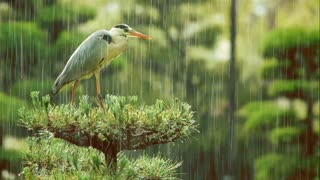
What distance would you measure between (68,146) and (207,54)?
593 cm

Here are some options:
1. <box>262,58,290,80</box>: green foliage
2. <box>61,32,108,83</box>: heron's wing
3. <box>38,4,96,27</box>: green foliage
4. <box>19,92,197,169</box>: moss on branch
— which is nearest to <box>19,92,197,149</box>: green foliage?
<box>19,92,197,169</box>: moss on branch

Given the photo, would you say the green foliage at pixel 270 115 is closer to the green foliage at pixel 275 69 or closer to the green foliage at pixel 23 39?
the green foliage at pixel 275 69

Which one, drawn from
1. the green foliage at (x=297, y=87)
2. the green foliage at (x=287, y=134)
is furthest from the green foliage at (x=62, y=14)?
the green foliage at (x=287, y=134)

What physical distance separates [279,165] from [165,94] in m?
1.92

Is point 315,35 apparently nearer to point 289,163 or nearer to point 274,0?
point 289,163

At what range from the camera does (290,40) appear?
698cm

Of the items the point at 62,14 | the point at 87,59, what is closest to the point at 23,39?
the point at 62,14

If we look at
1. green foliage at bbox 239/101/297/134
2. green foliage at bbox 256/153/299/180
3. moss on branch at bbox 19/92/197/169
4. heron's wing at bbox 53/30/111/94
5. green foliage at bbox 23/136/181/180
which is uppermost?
heron's wing at bbox 53/30/111/94

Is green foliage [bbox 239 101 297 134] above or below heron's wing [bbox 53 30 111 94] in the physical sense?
below

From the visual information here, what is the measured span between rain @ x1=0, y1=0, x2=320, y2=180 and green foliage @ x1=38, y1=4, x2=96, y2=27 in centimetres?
1

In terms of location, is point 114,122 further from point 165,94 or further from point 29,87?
point 165,94

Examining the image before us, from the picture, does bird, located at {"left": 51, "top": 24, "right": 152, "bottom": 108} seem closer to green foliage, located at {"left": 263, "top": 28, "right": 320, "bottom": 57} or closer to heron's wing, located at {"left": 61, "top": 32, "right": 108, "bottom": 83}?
heron's wing, located at {"left": 61, "top": 32, "right": 108, "bottom": 83}

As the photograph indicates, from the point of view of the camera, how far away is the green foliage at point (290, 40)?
22.6 ft

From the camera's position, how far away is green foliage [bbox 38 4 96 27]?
282 inches
